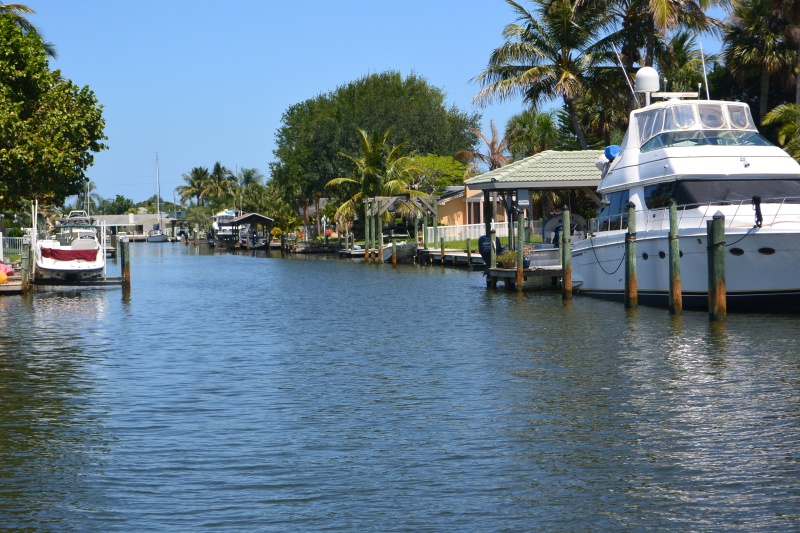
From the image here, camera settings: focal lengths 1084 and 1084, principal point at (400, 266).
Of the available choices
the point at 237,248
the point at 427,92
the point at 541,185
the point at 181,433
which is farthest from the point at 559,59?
the point at 237,248

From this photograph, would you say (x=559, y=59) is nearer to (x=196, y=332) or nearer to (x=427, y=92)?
(x=196, y=332)

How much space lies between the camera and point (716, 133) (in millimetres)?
27500

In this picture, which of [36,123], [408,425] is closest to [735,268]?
[408,425]

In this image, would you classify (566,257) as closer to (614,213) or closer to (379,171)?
(614,213)

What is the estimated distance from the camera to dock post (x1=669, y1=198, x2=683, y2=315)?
24.0 metres

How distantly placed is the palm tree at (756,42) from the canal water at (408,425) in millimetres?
27948

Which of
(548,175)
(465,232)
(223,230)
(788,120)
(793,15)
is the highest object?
(793,15)

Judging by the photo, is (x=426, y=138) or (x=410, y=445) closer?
(x=410, y=445)

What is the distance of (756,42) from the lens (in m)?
51.1

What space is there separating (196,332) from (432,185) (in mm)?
57791

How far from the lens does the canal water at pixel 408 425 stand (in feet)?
33.9

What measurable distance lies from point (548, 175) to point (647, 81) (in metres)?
6.91

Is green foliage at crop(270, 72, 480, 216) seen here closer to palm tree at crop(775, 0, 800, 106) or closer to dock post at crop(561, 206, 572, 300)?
palm tree at crop(775, 0, 800, 106)

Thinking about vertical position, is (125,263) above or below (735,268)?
above
